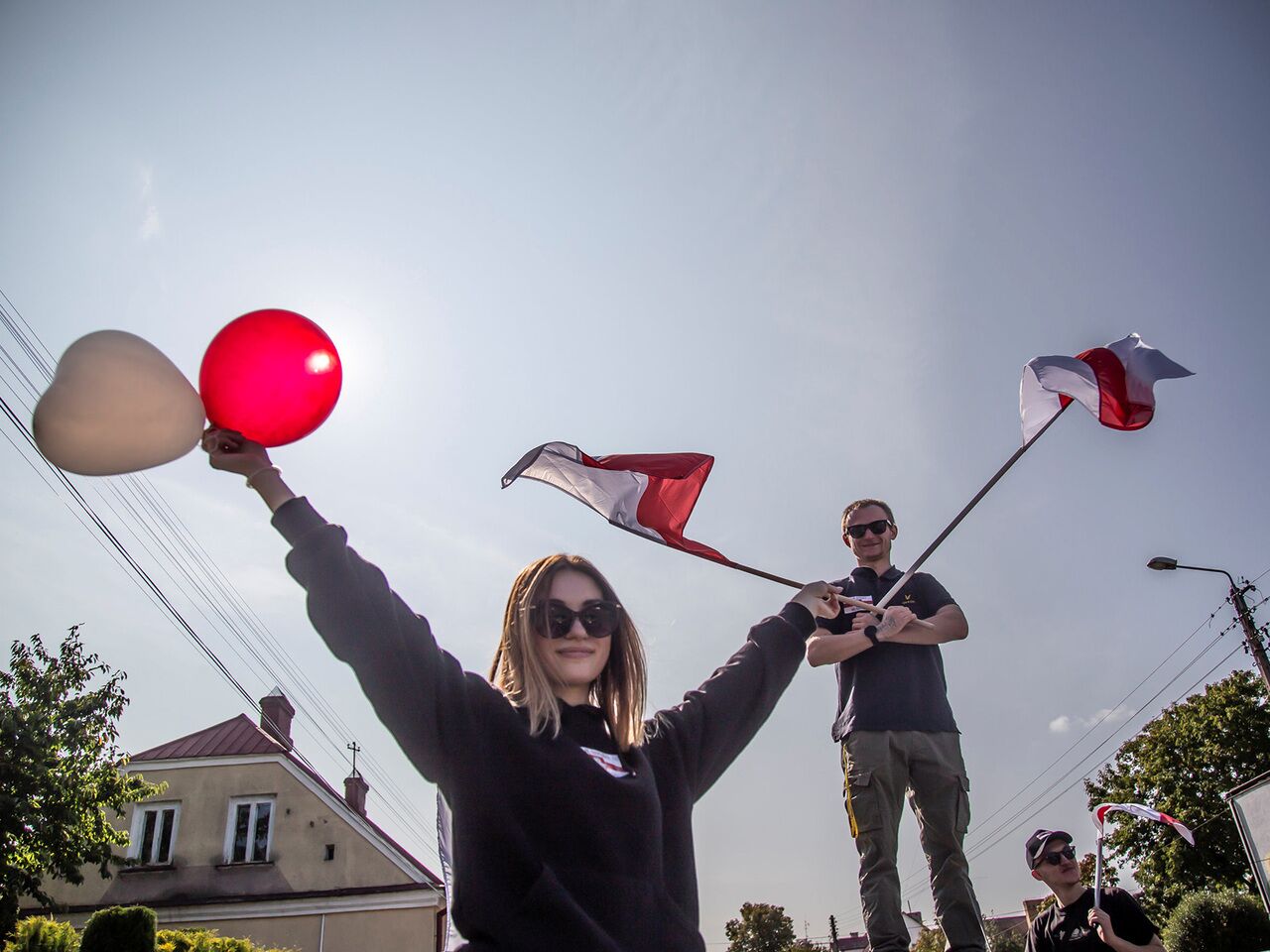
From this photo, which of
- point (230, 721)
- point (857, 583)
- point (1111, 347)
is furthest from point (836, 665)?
point (230, 721)

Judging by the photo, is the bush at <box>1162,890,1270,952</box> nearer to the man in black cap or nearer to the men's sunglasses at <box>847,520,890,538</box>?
the man in black cap

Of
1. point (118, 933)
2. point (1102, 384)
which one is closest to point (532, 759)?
point (1102, 384)

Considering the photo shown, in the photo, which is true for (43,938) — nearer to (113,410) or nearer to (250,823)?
(113,410)

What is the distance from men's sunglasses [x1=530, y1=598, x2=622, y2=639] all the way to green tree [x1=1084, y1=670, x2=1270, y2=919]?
36.3 m

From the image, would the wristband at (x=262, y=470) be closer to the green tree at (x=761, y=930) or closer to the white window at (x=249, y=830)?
the white window at (x=249, y=830)

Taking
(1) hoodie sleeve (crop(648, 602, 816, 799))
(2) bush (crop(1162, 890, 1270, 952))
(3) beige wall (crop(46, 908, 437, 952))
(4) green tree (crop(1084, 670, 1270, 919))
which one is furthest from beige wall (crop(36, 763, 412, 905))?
(4) green tree (crop(1084, 670, 1270, 919))

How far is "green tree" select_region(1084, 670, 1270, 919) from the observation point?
1266 inches

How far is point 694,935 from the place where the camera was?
6.94 ft

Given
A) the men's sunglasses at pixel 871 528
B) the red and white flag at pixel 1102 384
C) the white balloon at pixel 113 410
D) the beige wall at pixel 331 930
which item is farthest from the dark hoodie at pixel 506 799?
the beige wall at pixel 331 930

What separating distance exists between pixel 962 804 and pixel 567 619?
262 cm

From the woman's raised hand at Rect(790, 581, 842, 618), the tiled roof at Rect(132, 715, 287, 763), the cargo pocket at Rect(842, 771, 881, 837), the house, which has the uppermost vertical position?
the tiled roof at Rect(132, 715, 287, 763)

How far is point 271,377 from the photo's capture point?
Answer: 260 cm

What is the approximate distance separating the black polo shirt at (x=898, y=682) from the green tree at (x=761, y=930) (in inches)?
1726

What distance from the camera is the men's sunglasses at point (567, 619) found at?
8.55 ft
